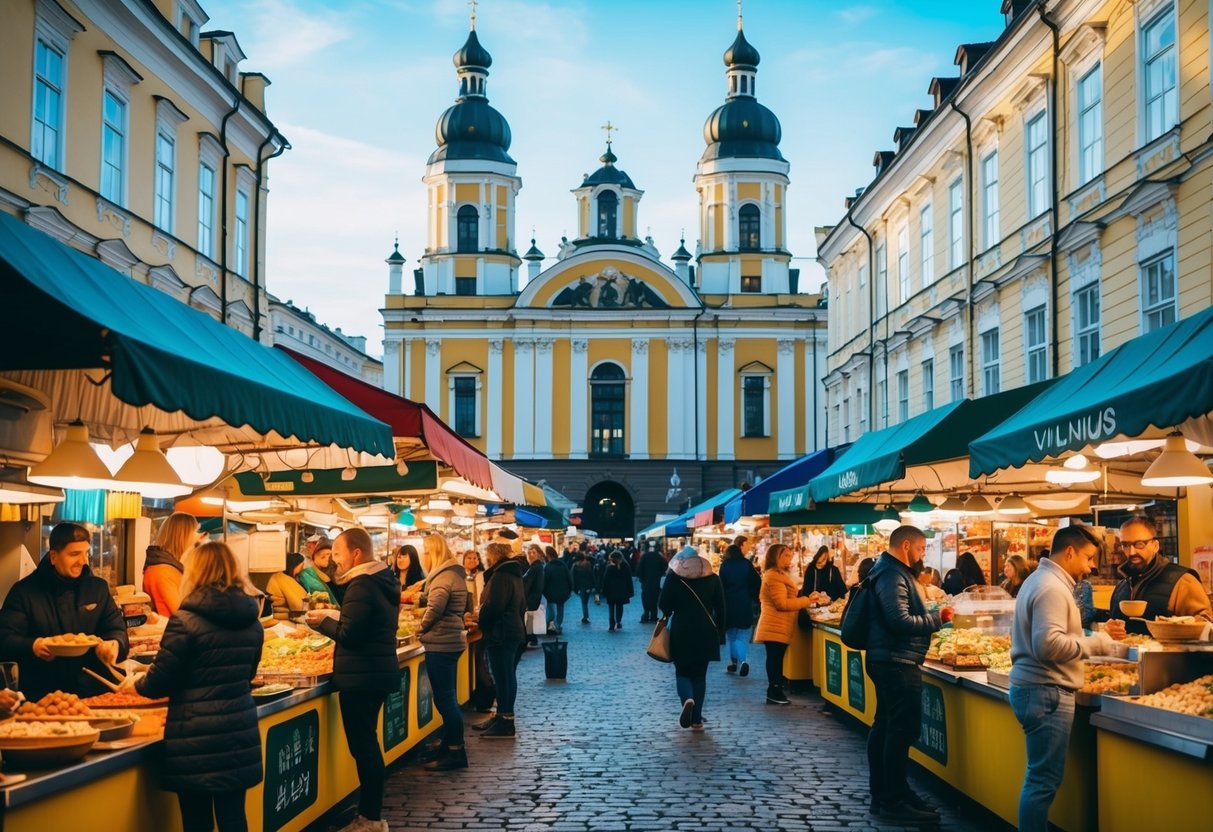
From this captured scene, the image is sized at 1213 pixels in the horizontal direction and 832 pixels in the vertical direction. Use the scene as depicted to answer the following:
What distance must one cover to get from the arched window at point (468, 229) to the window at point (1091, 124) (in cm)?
4614

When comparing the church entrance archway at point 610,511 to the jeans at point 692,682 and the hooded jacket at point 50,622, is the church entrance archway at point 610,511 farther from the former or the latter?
the hooded jacket at point 50,622

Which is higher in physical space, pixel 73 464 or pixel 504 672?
pixel 73 464

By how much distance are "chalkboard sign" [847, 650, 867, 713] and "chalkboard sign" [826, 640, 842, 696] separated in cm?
52

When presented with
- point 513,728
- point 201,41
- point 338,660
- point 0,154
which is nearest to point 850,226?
point 201,41

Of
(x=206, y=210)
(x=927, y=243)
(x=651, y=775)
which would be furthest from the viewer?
(x=927, y=243)

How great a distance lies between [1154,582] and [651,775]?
13.8 feet

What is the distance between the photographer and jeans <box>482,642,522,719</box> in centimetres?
1251

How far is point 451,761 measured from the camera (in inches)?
434

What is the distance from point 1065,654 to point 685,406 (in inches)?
2262

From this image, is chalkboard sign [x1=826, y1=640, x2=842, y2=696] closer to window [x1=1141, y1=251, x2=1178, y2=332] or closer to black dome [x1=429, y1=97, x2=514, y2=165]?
window [x1=1141, y1=251, x2=1178, y2=332]

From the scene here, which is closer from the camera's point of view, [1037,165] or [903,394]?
[1037,165]

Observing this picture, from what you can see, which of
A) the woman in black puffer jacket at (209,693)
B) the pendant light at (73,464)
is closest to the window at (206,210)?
the pendant light at (73,464)

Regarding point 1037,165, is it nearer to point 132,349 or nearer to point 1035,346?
point 1035,346

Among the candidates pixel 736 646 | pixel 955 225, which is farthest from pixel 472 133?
pixel 736 646
